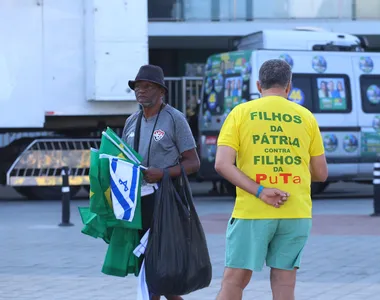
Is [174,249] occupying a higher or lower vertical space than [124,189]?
lower

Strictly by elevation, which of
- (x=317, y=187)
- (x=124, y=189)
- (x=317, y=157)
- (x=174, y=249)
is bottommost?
(x=317, y=187)

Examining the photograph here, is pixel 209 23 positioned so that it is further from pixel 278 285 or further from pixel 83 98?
pixel 278 285

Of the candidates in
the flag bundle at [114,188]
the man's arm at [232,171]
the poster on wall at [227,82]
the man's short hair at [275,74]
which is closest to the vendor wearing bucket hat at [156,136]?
the flag bundle at [114,188]

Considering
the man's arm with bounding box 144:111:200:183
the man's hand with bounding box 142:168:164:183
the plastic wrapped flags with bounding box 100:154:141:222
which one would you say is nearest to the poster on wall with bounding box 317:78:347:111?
the man's arm with bounding box 144:111:200:183

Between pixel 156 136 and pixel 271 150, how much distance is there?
1.08 metres

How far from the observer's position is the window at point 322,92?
1844 centimetres

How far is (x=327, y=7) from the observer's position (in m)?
24.3

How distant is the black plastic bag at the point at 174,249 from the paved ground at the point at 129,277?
1.86m

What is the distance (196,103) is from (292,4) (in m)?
4.66

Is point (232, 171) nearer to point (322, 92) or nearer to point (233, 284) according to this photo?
point (233, 284)

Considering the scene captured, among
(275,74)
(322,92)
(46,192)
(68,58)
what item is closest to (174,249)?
(275,74)

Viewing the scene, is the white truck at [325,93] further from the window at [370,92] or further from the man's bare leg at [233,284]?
the man's bare leg at [233,284]

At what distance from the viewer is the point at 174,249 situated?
6.11 metres

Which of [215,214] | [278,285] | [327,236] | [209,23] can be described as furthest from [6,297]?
[209,23]
